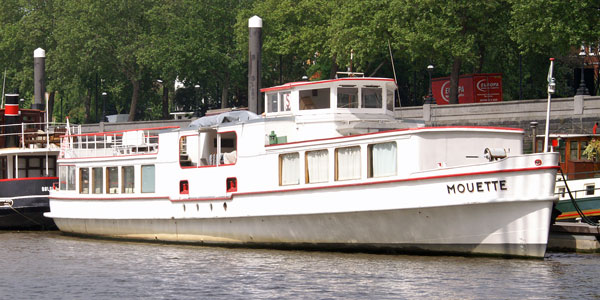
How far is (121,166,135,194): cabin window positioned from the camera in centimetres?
3219

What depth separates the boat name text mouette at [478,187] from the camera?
23.9 m

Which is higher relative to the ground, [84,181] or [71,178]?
[71,178]

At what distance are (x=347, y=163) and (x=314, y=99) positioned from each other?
128 inches

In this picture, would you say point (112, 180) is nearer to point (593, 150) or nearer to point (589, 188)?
point (589, 188)

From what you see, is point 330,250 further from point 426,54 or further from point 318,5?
point 318,5

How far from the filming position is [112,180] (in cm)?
3281

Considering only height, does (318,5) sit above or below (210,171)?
above

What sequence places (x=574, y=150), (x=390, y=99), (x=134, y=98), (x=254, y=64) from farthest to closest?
(x=134, y=98) → (x=254, y=64) → (x=574, y=150) → (x=390, y=99)

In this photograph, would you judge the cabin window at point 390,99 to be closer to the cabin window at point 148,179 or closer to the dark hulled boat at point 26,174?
the cabin window at point 148,179

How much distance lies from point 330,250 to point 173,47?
52.7 meters

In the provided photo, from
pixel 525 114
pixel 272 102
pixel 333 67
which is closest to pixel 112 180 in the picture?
pixel 272 102

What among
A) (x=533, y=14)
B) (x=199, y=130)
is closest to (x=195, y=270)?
(x=199, y=130)

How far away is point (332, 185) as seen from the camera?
26.4m

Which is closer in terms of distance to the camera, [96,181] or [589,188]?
[589,188]
